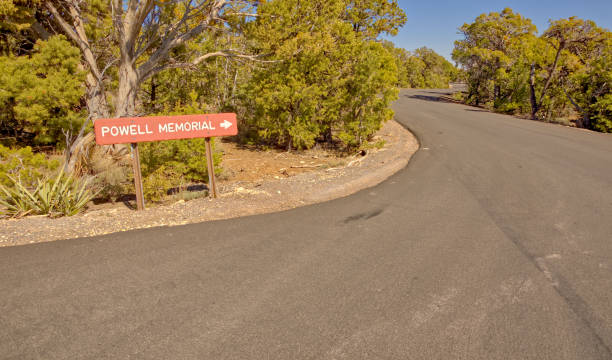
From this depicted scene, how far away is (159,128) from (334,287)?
3.98 m

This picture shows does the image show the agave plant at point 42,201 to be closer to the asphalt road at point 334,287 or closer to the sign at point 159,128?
the sign at point 159,128

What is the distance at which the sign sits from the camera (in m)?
5.47

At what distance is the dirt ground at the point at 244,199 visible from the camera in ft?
16.5

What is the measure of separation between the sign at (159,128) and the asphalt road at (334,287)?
1583 mm

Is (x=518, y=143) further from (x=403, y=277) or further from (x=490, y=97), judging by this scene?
(x=490, y=97)

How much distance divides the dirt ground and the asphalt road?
37 cm

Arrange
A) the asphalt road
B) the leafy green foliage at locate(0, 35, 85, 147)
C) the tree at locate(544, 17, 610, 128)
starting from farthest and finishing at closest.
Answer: the tree at locate(544, 17, 610, 128), the leafy green foliage at locate(0, 35, 85, 147), the asphalt road

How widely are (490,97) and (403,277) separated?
90.9 ft

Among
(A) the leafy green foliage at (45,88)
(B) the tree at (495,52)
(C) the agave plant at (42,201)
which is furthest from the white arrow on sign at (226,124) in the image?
(B) the tree at (495,52)

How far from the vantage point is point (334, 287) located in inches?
143

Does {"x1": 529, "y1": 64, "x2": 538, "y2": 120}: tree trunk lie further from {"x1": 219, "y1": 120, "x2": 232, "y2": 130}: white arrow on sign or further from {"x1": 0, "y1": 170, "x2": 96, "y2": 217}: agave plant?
{"x1": 0, "y1": 170, "x2": 96, "y2": 217}: agave plant

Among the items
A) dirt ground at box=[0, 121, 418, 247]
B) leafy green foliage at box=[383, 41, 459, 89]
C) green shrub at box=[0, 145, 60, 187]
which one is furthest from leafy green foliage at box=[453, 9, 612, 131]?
leafy green foliage at box=[383, 41, 459, 89]

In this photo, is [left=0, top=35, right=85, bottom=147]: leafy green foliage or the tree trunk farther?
the tree trunk

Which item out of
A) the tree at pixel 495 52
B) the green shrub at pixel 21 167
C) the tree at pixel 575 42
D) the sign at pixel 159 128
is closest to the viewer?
the sign at pixel 159 128
